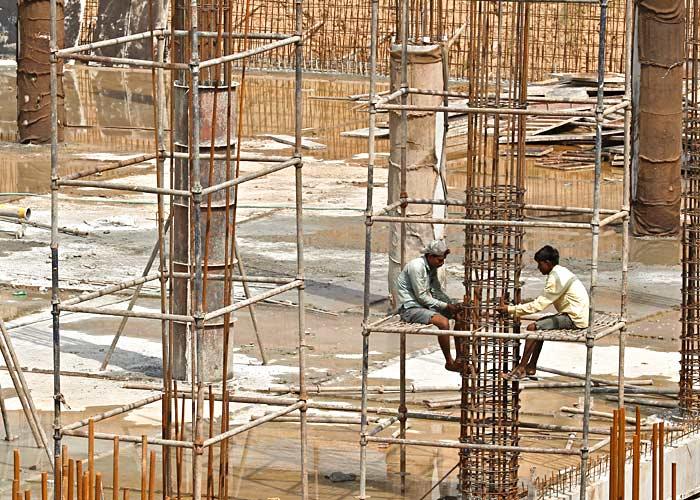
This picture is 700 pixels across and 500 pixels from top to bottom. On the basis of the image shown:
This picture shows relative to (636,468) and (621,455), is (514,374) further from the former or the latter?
(636,468)

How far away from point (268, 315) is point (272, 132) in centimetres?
1145

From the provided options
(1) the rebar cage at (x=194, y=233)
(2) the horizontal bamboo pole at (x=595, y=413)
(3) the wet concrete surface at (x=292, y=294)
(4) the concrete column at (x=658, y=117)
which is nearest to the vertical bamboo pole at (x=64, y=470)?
(1) the rebar cage at (x=194, y=233)

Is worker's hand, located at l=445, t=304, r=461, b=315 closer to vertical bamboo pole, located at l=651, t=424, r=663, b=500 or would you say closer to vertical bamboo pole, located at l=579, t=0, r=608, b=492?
vertical bamboo pole, located at l=579, t=0, r=608, b=492

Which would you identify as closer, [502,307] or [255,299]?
Answer: [255,299]

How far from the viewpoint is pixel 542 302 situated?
37.6 feet

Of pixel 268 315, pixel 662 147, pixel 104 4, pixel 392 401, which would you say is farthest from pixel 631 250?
pixel 104 4

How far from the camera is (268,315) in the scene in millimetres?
16891

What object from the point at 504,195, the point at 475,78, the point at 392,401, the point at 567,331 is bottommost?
the point at 392,401

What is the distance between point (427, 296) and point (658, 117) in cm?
876

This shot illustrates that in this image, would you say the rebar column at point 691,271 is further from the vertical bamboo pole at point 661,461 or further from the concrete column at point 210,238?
the concrete column at point 210,238

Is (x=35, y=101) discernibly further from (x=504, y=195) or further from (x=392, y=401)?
(x=504, y=195)

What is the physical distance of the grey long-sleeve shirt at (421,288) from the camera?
11.9m

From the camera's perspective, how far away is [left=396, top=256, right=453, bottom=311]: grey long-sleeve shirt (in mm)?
11938

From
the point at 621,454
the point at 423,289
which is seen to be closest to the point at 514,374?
the point at 621,454
